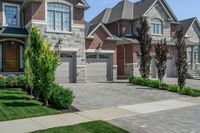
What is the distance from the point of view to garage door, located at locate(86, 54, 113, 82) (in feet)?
90.9

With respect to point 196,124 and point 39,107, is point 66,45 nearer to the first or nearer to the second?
point 39,107

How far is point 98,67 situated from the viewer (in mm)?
28219

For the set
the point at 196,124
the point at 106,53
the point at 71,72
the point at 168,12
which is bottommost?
the point at 196,124

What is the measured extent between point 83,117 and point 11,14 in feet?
55.0

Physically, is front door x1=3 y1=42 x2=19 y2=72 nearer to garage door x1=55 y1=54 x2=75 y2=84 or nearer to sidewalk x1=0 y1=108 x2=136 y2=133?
garage door x1=55 y1=54 x2=75 y2=84

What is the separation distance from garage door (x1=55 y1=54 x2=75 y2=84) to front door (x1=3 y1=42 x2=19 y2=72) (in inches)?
153

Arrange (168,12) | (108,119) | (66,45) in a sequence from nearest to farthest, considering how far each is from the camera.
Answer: (108,119) → (66,45) → (168,12)

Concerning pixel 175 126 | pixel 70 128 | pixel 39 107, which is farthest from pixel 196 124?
pixel 39 107

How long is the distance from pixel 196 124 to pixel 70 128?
4.78 meters

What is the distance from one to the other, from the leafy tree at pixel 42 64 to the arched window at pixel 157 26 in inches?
878

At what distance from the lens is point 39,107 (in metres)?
14.1

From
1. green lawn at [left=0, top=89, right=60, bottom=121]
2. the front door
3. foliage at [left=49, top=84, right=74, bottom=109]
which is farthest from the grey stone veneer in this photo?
foliage at [left=49, top=84, right=74, bottom=109]

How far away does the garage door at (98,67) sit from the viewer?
27.7 meters

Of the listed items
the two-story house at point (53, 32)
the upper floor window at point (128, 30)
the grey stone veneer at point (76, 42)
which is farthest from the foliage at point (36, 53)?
the upper floor window at point (128, 30)
